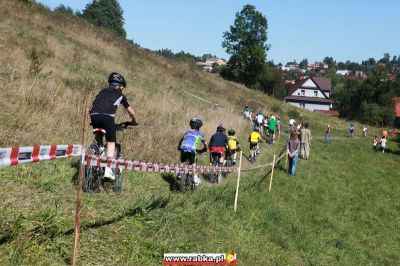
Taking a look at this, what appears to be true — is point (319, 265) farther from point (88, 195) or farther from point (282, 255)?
point (88, 195)

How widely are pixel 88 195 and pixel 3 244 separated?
94.3 inches

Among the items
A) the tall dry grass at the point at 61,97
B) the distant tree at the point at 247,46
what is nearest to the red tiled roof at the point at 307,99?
the distant tree at the point at 247,46

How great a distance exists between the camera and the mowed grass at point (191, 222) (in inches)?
221

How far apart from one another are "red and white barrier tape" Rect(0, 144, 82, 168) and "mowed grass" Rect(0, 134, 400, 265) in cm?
99

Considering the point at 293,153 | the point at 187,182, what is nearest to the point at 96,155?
the point at 187,182

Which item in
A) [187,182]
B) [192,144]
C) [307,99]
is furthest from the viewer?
[307,99]

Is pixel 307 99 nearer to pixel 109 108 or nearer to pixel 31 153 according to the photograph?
pixel 109 108

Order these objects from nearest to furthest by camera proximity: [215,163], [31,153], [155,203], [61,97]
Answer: [31,153], [155,203], [215,163], [61,97]

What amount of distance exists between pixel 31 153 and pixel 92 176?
282 cm

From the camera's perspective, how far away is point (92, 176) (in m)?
7.65

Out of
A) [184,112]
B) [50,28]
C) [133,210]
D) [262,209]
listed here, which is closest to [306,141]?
[184,112]

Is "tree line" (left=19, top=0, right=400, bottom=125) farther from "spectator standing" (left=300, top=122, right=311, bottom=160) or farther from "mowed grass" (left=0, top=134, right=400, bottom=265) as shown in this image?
"mowed grass" (left=0, top=134, right=400, bottom=265)

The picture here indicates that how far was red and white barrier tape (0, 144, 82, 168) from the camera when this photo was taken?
4477 millimetres

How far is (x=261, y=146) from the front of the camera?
22.9 m
